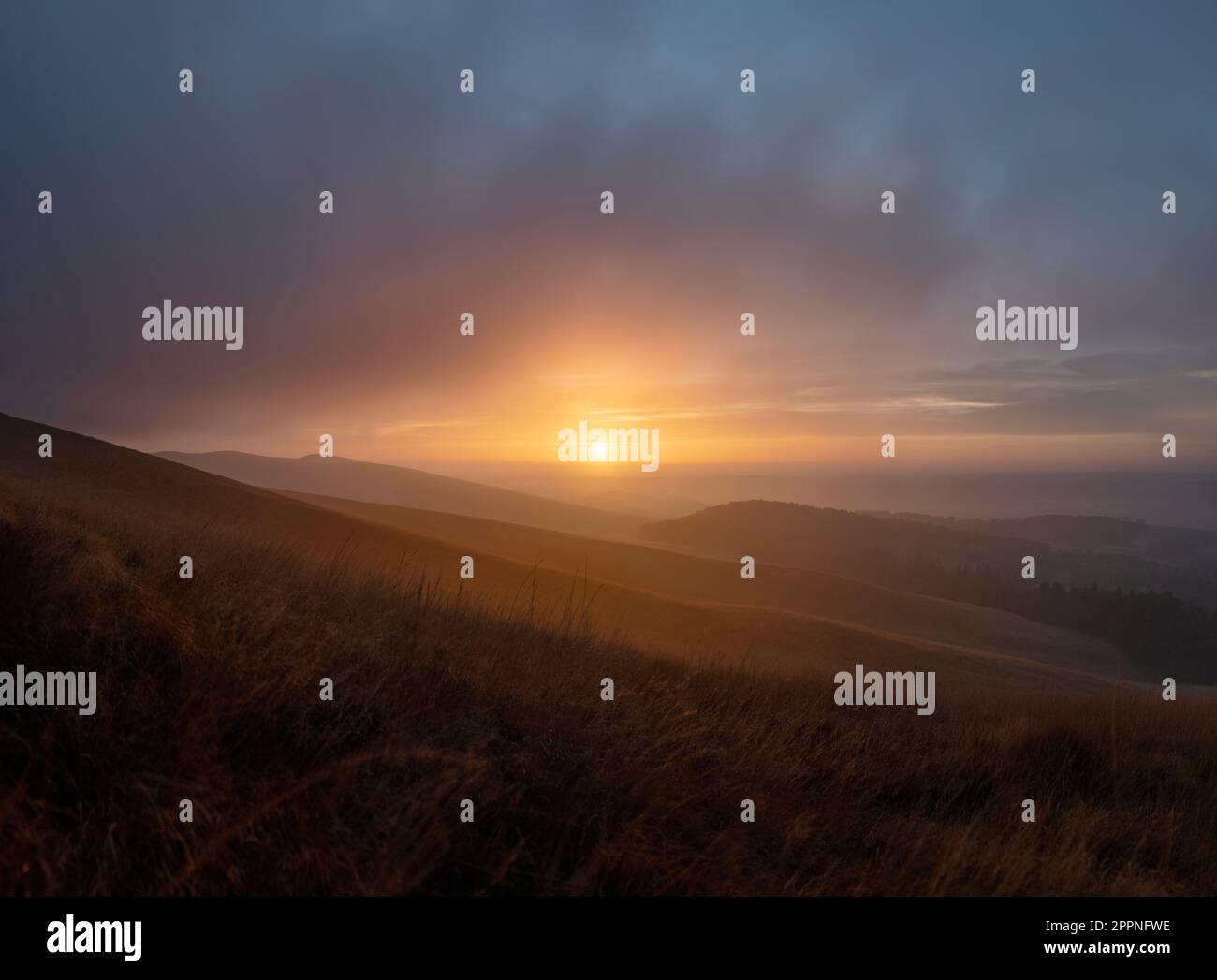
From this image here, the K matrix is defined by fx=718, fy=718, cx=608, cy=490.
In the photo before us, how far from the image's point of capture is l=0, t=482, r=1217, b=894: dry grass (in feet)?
11.5

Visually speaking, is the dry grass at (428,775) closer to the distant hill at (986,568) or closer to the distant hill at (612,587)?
the distant hill at (612,587)

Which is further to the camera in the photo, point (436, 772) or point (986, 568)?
point (986, 568)

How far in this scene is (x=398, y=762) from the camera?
4.27m

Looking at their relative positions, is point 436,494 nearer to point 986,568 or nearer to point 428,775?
point 986,568

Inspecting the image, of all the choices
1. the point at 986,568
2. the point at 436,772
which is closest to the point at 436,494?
the point at 986,568

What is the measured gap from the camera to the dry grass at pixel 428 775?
350 centimetres

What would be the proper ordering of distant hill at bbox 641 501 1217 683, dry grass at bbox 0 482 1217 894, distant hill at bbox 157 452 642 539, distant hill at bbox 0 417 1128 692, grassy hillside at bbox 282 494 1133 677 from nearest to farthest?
dry grass at bbox 0 482 1217 894
distant hill at bbox 0 417 1128 692
grassy hillside at bbox 282 494 1133 677
distant hill at bbox 641 501 1217 683
distant hill at bbox 157 452 642 539

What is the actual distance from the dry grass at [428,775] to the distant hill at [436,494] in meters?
98.1

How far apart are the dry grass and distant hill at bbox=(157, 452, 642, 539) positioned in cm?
9808

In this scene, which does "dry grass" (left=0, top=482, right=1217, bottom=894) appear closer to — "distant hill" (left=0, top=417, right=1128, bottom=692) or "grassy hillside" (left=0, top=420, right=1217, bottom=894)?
"grassy hillside" (left=0, top=420, right=1217, bottom=894)

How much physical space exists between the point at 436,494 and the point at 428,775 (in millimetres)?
153859

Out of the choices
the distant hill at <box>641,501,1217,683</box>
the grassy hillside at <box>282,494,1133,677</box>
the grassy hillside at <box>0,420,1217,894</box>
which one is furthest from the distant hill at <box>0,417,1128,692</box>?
the distant hill at <box>641,501,1217,683</box>

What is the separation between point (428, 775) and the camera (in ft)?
13.9
